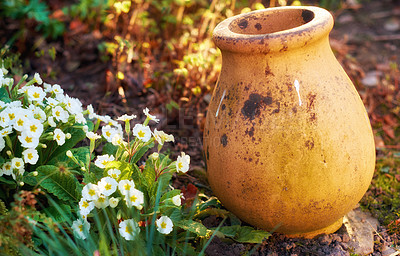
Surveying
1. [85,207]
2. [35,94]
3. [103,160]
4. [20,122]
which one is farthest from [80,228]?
[35,94]

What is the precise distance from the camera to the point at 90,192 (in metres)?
1.75

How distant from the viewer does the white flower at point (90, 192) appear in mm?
1740

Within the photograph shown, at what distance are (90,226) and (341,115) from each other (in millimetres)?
1241

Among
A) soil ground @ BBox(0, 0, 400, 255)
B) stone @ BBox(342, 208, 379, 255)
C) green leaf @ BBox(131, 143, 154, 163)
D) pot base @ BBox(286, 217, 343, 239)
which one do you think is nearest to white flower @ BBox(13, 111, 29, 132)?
green leaf @ BBox(131, 143, 154, 163)

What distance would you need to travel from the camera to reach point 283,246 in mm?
2076

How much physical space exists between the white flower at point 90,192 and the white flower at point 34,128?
0.31 m

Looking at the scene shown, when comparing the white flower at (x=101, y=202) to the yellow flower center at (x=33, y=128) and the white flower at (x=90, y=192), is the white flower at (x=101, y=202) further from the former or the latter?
the yellow flower center at (x=33, y=128)

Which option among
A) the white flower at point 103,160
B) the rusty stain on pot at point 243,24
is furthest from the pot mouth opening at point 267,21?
the white flower at point 103,160

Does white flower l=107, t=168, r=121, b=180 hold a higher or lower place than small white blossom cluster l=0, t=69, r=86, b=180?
lower

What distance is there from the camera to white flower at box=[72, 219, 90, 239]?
1.77 metres

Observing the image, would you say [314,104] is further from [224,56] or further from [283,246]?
[283,246]

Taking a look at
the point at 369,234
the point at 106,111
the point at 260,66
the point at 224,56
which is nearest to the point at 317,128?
the point at 260,66

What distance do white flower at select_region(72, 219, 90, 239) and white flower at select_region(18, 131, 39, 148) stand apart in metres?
0.38

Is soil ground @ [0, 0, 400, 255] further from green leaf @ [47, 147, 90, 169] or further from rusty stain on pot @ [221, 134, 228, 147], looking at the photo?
green leaf @ [47, 147, 90, 169]
